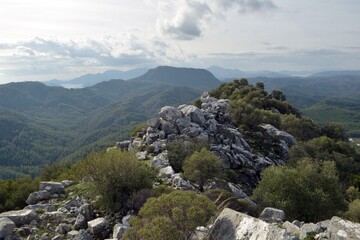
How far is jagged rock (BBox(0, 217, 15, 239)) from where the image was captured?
24017 mm

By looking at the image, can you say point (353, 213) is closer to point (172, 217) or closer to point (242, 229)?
point (242, 229)

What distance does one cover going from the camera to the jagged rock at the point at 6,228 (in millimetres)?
24017

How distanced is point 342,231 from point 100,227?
55.2 feet

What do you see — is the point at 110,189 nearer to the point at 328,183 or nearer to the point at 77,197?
the point at 77,197

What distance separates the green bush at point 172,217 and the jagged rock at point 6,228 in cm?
1233

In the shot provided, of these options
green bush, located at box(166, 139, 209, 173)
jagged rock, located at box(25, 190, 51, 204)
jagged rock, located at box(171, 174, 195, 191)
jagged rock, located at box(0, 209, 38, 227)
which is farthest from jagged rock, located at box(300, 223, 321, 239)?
green bush, located at box(166, 139, 209, 173)

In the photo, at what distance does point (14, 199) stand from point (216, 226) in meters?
28.8

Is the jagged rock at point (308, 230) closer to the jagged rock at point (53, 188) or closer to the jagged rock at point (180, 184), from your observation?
the jagged rock at point (180, 184)

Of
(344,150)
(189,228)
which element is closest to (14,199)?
(189,228)

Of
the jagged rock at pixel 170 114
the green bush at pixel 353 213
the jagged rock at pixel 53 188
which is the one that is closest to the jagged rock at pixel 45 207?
the jagged rock at pixel 53 188

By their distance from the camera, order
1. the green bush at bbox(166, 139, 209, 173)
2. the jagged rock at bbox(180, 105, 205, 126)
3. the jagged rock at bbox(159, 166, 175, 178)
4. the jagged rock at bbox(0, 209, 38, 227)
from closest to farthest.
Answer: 1. the jagged rock at bbox(0, 209, 38, 227)
2. the jagged rock at bbox(159, 166, 175, 178)
3. the green bush at bbox(166, 139, 209, 173)
4. the jagged rock at bbox(180, 105, 205, 126)

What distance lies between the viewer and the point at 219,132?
63625 millimetres

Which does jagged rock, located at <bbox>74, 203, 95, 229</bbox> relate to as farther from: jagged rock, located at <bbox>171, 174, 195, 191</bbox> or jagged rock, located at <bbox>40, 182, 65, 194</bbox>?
jagged rock, located at <bbox>171, 174, 195, 191</bbox>

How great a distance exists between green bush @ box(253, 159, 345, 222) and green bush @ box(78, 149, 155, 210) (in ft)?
45.0
